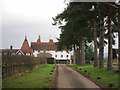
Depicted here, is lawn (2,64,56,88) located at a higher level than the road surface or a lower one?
higher

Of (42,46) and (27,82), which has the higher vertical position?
(42,46)

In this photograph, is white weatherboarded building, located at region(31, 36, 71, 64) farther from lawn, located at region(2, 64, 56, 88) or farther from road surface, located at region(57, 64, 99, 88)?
lawn, located at region(2, 64, 56, 88)

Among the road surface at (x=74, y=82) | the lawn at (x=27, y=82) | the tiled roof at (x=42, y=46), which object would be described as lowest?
the road surface at (x=74, y=82)

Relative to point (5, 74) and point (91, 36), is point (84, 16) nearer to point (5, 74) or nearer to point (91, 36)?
point (5, 74)

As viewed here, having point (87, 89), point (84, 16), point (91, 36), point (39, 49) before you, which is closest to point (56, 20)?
point (91, 36)

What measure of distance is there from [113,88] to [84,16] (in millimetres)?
14221

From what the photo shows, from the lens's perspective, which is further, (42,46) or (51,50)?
(51,50)

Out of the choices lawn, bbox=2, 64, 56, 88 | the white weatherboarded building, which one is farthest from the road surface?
the white weatherboarded building

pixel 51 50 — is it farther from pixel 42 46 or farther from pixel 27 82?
pixel 27 82

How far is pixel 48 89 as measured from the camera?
11.2m

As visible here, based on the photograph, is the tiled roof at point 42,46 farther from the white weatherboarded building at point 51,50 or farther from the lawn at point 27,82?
the lawn at point 27,82

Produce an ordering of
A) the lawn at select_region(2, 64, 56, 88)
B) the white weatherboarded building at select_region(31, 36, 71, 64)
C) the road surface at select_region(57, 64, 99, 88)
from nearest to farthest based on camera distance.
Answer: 1. the lawn at select_region(2, 64, 56, 88)
2. the road surface at select_region(57, 64, 99, 88)
3. the white weatherboarded building at select_region(31, 36, 71, 64)

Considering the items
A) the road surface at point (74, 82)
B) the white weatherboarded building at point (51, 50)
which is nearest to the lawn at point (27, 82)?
the road surface at point (74, 82)

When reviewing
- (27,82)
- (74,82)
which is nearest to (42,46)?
(74,82)
